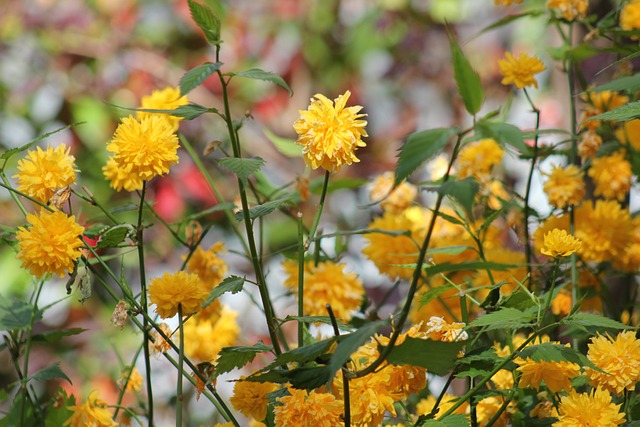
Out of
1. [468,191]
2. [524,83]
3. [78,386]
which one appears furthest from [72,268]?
[78,386]

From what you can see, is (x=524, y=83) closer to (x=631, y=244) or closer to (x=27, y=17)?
Answer: (x=631, y=244)

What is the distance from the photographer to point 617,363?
513 mm

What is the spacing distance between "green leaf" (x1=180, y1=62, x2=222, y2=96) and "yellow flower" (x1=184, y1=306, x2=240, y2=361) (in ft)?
1.00

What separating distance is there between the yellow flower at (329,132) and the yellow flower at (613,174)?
37cm

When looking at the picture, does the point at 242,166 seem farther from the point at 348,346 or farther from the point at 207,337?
the point at 207,337

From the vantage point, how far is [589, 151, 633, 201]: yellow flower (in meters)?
0.81

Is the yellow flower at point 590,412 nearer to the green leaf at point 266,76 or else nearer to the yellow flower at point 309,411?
the yellow flower at point 309,411

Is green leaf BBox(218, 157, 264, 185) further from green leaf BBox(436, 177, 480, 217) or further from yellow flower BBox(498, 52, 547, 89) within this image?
yellow flower BBox(498, 52, 547, 89)

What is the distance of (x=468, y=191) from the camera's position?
1.25 feet

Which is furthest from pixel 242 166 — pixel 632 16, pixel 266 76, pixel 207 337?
pixel 632 16

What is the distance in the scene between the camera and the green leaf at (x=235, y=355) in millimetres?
511

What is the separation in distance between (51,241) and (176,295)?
9 centimetres

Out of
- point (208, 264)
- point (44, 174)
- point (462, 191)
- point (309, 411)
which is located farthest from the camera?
point (208, 264)

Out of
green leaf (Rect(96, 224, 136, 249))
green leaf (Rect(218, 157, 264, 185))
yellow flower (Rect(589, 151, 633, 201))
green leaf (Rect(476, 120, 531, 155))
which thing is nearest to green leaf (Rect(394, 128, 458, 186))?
green leaf (Rect(476, 120, 531, 155))
